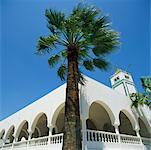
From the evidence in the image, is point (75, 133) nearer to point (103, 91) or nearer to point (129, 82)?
point (103, 91)

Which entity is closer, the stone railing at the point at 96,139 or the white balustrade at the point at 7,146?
the stone railing at the point at 96,139

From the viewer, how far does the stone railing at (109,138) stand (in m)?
12.1

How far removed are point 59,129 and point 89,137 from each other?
848 centimetres

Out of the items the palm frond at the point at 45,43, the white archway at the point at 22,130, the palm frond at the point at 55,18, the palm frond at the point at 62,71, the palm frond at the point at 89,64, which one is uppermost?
the palm frond at the point at 55,18

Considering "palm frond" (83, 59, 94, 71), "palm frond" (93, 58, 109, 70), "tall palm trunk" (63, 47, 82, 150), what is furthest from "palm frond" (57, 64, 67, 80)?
"tall palm trunk" (63, 47, 82, 150)

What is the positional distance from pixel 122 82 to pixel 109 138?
17.5m

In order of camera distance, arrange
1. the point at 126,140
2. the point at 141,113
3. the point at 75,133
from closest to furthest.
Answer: the point at 75,133 < the point at 126,140 < the point at 141,113

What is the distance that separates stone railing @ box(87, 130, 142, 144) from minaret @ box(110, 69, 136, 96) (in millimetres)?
13952

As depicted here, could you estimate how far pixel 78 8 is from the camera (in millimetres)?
10812

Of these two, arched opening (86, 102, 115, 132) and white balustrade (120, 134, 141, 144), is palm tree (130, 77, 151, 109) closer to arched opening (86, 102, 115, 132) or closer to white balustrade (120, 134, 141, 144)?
white balustrade (120, 134, 141, 144)

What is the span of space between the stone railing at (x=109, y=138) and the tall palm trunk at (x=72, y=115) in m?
4.07

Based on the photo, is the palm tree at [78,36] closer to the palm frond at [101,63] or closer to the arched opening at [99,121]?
the palm frond at [101,63]

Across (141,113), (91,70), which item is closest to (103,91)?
(91,70)

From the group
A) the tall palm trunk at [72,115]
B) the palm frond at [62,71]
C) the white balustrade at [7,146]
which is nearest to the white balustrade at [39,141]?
the white balustrade at [7,146]
